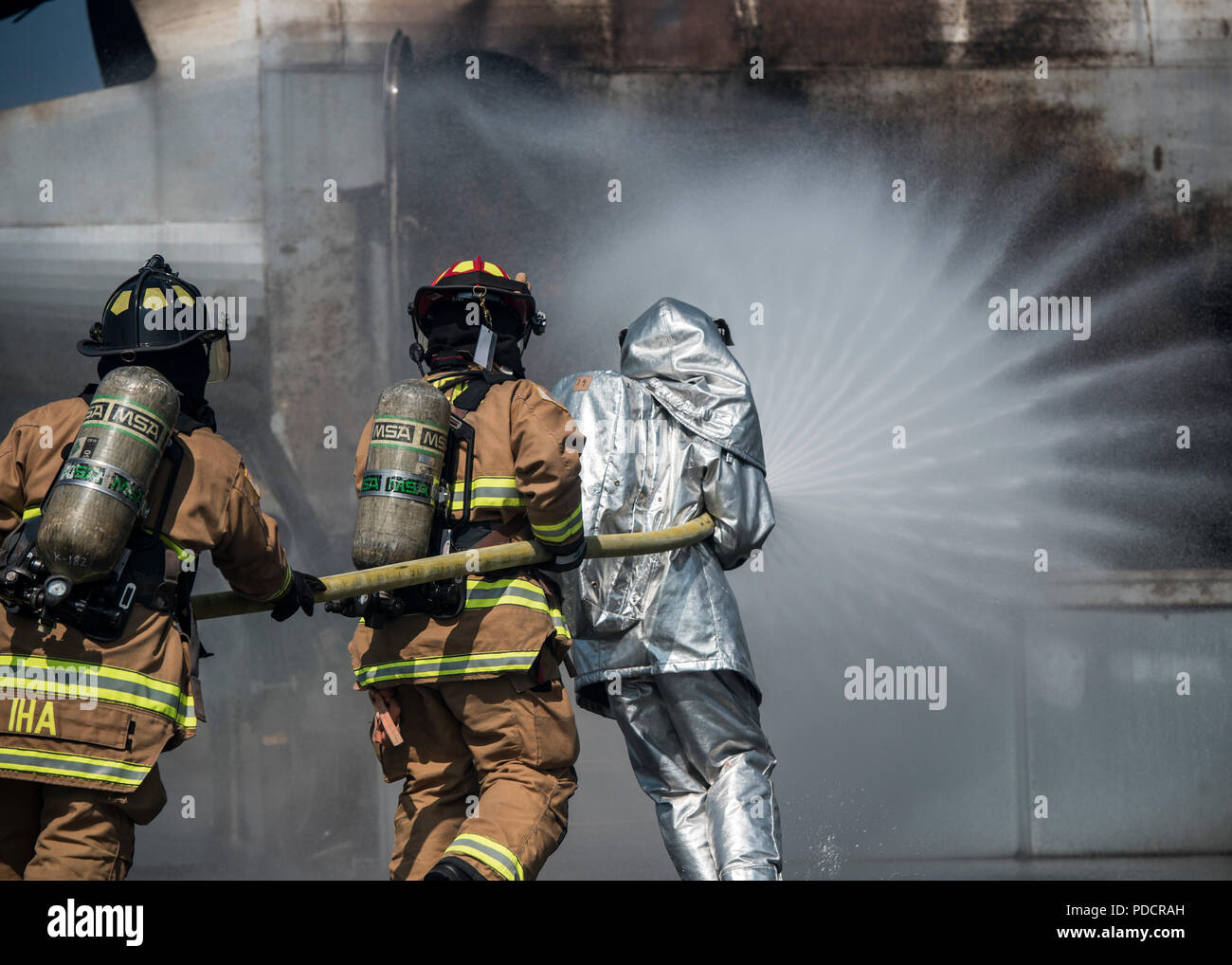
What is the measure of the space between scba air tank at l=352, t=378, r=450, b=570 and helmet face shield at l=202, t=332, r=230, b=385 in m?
0.40

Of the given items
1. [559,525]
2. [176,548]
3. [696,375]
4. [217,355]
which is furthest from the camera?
[696,375]

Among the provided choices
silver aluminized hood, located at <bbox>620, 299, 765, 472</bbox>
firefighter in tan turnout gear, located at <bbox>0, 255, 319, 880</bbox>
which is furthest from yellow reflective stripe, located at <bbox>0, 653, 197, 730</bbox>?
Result: silver aluminized hood, located at <bbox>620, 299, 765, 472</bbox>

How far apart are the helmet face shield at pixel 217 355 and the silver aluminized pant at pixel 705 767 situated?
1.56 meters

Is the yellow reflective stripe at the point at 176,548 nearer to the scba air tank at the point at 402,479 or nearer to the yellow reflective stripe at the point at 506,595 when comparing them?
the scba air tank at the point at 402,479

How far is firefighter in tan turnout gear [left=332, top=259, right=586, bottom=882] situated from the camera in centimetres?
331

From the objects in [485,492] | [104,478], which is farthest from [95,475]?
[485,492]

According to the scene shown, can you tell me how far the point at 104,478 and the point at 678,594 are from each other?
6.20 ft

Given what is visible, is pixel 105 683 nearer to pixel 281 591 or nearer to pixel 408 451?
pixel 281 591

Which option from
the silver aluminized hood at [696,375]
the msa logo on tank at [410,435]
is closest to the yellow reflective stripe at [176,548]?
the msa logo on tank at [410,435]

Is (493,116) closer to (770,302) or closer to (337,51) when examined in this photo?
(337,51)

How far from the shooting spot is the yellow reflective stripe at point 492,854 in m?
3.07
